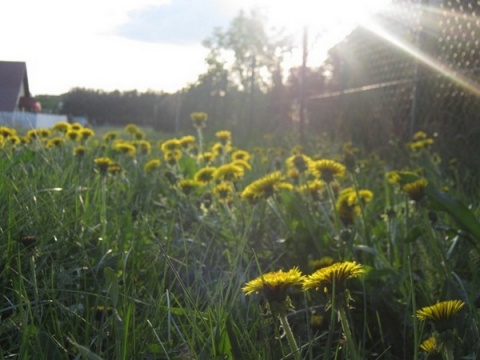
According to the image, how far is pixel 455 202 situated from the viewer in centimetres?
168

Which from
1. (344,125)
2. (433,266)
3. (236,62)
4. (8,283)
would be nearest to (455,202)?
(433,266)

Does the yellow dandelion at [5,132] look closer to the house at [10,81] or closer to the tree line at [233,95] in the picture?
the house at [10,81]

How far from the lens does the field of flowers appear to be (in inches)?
39.8

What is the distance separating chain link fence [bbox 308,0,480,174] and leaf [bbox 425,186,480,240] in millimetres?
2258

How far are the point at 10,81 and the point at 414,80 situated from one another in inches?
148

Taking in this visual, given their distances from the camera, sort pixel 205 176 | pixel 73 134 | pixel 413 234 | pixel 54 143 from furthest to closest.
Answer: pixel 73 134 → pixel 54 143 → pixel 205 176 → pixel 413 234

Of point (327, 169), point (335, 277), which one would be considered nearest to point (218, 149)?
point (327, 169)

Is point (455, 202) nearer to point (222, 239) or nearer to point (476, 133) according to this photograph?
point (222, 239)

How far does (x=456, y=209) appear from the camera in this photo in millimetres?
1670

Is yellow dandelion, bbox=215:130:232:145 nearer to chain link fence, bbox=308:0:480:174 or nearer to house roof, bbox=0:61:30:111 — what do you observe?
house roof, bbox=0:61:30:111

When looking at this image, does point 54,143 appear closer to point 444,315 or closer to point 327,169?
point 327,169

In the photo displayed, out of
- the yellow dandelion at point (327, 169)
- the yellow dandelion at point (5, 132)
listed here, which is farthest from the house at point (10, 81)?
the yellow dandelion at point (327, 169)

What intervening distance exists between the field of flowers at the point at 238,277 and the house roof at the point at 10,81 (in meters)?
0.30

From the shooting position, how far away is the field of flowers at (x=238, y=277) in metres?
1.01
